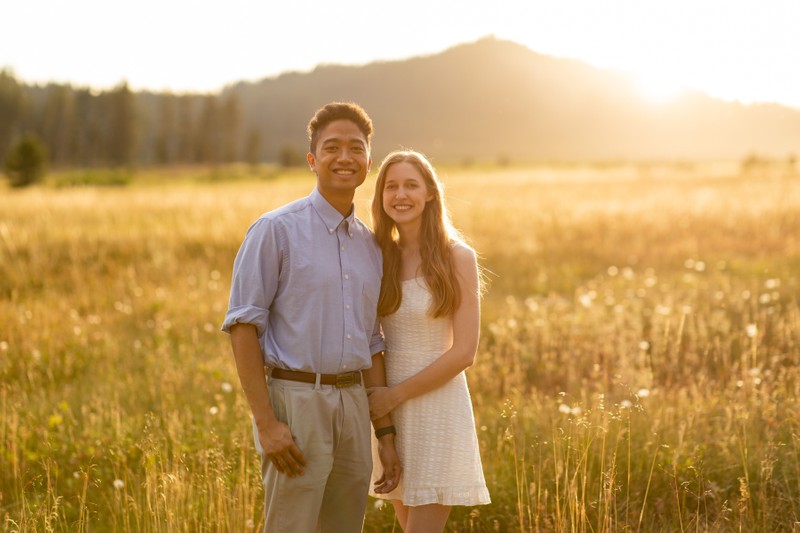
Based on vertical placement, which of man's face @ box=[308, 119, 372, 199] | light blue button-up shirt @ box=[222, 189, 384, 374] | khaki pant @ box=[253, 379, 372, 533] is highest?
man's face @ box=[308, 119, 372, 199]

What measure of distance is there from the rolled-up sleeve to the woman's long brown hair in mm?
629

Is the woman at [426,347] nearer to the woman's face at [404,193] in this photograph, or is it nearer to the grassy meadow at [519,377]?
the woman's face at [404,193]

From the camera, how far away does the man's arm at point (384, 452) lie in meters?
3.41

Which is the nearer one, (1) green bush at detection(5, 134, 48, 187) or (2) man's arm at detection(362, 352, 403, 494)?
(2) man's arm at detection(362, 352, 403, 494)

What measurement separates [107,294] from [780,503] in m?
9.24

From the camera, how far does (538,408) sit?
5.00m

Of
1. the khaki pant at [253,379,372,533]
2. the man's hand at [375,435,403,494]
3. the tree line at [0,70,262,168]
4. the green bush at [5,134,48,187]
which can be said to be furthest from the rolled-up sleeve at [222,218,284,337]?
the tree line at [0,70,262,168]

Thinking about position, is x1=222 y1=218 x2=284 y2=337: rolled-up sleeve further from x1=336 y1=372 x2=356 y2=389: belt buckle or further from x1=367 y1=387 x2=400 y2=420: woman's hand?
x1=367 y1=387 x2=400 y2=420: woman's hand

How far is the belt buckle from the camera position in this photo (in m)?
3.14

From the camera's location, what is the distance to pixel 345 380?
3.17m

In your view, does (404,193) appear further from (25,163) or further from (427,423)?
(25,163)

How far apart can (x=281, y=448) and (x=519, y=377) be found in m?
3.50

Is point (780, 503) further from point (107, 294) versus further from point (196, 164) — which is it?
point (196, 164)

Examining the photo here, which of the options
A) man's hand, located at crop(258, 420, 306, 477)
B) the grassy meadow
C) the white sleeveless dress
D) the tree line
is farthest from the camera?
the tree line
